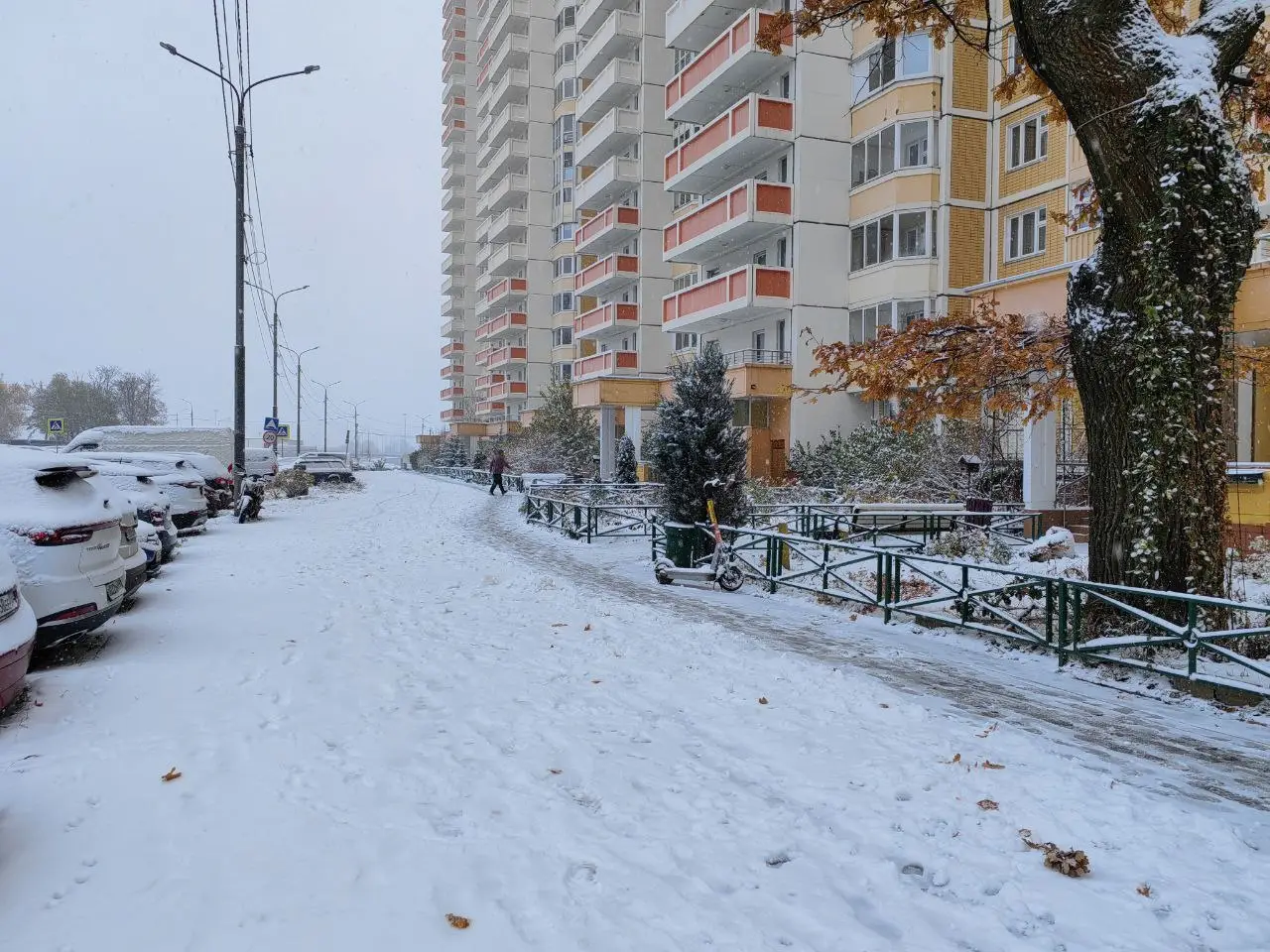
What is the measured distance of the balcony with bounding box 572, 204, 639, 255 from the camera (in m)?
38.3

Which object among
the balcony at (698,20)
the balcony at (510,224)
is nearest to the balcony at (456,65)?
the balcony at (510,224)

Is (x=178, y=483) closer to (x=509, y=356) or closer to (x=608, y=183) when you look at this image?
(x=608, y=183)

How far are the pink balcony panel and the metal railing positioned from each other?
27859mm

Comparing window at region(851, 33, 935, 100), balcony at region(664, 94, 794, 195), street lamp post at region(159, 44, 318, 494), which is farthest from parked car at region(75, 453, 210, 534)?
window at region(851, 33, 935, 100)

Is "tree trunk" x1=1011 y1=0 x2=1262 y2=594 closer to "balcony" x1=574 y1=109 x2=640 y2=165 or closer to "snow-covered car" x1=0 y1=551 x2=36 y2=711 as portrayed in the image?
"snow-covered car" x1=0 y1=551 x2=36 y2=711

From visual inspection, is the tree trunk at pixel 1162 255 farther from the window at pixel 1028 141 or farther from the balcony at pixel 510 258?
the balcony at pixel 510 258

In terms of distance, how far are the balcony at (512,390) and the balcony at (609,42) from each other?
2430 cm

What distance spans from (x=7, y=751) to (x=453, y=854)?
2862 millimetres

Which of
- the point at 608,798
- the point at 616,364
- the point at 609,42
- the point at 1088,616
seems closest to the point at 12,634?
the point at 608,798

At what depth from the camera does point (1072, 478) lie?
56.4ft

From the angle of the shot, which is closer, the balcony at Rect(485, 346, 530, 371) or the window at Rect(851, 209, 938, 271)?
the window at Rect(851, 209, 938, 271)

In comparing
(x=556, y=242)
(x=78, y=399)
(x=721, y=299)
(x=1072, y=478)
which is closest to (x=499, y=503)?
(x=721, y=299)

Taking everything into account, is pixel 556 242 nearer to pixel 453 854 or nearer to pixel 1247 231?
pixel 1247 231

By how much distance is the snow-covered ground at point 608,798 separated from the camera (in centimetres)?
325
